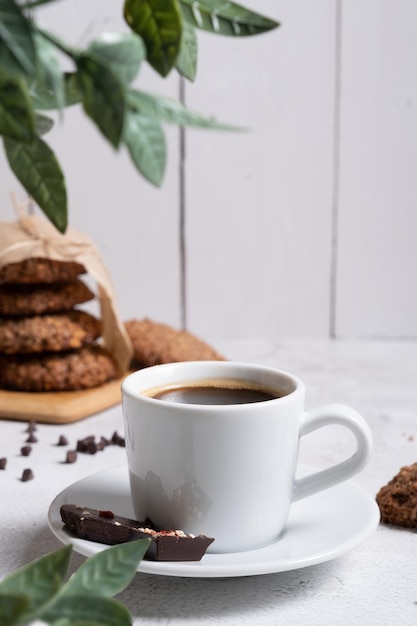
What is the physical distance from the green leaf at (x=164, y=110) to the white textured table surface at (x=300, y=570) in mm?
404

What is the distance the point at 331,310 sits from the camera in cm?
193

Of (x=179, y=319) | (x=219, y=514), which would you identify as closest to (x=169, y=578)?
(x=219, y=514)

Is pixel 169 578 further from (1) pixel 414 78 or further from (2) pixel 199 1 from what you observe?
(1) pixel 414 78

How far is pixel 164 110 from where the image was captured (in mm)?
388

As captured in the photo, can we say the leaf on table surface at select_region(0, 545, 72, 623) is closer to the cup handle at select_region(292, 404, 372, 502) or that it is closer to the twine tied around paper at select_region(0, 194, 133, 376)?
the cup handle at select_region(292, 404, 372, 502)

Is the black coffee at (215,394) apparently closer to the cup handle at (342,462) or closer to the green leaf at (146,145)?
the cup handle at (342,462)

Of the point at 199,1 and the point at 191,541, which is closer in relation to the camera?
the point at 199,1

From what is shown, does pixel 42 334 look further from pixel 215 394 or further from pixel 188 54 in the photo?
pixel 188 54

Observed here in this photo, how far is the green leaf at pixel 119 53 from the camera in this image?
357mm

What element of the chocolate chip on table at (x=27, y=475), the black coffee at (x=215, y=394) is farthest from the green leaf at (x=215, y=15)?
the chocolate chip on table at (x=27, y=475)

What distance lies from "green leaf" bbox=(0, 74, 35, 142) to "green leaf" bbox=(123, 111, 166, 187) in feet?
0.14

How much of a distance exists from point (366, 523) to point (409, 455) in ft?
1.15

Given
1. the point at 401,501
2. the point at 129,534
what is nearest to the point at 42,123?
the point at 129,534

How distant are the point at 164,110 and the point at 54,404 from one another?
0.90 metres
